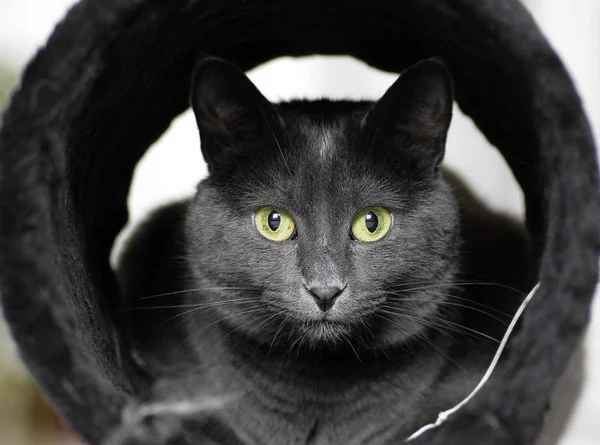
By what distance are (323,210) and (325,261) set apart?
12cm

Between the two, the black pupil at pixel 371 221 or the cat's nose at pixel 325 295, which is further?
Answer: the black pupil at pixel 371 221

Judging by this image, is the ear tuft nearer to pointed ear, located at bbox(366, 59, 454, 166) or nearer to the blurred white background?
pointed ear, located at bbox(366, 59, 454, 166)

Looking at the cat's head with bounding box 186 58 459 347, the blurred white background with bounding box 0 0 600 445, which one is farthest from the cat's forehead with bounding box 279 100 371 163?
the blurred white background with bounding box 0 0 600 445

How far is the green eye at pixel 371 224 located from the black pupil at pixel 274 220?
0.14 m

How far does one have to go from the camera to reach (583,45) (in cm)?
214

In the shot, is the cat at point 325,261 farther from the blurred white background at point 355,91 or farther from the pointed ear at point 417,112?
the blurred white background at point 355,91

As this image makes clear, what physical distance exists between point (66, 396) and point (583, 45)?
6.06ft

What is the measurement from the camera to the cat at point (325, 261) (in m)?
1.25

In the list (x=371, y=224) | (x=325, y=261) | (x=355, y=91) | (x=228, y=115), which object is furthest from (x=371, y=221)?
(x=355, y=91)

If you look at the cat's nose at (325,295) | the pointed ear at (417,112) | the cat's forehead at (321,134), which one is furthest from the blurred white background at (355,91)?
the cat's nose at (325,295)

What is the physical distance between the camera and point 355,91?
8.50ft

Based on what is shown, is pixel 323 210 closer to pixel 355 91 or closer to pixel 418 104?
pixel 418 104

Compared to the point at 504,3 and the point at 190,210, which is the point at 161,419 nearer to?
the point at 190,210

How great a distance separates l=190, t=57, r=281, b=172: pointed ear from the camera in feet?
4.14
